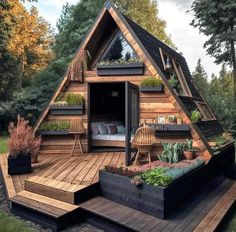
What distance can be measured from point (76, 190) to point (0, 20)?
10984 millimetres

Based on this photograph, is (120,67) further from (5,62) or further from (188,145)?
(5,62)

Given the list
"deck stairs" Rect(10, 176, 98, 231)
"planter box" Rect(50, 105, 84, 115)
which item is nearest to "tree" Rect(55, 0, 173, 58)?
"planter box" Rect(50, 105, 84, 115)

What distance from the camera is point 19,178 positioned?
5703mm

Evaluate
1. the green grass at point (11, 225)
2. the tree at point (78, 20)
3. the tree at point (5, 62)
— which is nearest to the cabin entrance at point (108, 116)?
the green grass at point (11, 225)

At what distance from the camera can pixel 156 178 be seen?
418 cm

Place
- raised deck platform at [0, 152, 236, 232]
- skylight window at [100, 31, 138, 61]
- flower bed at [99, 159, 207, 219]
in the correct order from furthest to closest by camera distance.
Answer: skylight window at [100, 31, 138, 61], flower bed at [99, 159, 207, 219], raised deck platform at [0, 152, 236, 232]

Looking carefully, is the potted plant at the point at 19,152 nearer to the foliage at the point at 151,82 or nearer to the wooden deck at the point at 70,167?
the wooden deck at the point at 70,167

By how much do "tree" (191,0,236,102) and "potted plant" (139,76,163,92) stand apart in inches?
373

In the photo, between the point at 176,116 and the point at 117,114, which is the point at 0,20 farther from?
the point at 176,116

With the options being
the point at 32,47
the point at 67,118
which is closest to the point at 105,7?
the point at 67,118

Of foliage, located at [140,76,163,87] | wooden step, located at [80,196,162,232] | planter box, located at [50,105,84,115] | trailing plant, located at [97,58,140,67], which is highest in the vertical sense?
trailing plant, located at [97,58,140,67]

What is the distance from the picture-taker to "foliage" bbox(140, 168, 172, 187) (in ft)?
13.4

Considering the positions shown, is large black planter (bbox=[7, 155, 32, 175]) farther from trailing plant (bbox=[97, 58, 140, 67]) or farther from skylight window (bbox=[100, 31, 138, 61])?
skylight window (bbox=[100, 31, 138, 61])

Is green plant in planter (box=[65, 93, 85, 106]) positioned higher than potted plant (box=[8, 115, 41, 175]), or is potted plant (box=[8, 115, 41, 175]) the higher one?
green plant in planter (box=[65, 93, 85, 106])
